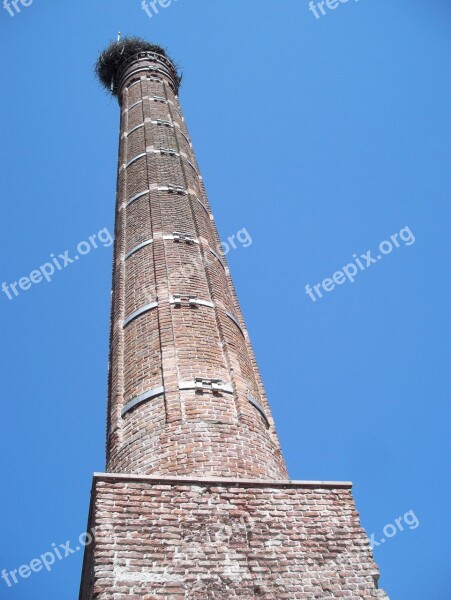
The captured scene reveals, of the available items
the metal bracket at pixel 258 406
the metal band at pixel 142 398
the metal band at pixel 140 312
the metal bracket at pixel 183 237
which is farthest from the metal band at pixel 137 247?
the metal bracket at pixel 258 406

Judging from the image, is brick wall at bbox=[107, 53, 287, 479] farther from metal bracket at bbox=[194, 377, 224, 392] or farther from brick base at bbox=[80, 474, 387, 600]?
brick base at bbox=[80, 474, 387, 600]

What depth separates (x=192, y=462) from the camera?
7.80 m

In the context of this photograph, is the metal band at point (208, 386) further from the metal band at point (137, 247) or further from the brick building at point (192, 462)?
the metal band at point (137, 247)

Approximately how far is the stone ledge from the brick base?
0.01 meters

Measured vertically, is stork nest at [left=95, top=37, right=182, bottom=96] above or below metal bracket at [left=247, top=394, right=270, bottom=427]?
above

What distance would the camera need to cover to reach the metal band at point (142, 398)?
360 inches

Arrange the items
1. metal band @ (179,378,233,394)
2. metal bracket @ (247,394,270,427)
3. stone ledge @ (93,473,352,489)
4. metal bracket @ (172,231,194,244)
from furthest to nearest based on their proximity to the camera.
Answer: metal bracket @ (172,231,194,244)
metal bracket @ (247,394,270,427)
metal band @ (179,378,233,394)
stone ledge @ (93,473,352,489)

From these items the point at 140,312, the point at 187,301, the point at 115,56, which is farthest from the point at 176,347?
the point at 115,56

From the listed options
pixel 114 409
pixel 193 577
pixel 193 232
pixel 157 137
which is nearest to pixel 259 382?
pixel 114 409

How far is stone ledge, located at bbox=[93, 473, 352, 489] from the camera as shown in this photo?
6.78 metres

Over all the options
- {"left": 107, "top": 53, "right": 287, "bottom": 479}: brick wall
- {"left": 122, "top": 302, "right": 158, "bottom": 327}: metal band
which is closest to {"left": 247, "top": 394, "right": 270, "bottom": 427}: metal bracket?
{"left": 107, "top": 53, "right": 287, "bottom": 479}: brick wall

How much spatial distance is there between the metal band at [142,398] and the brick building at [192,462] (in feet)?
0.10

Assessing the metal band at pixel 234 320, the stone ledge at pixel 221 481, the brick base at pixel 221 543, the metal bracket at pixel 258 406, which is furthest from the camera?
the metal band at pixel 234 320

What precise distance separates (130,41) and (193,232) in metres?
13.0
